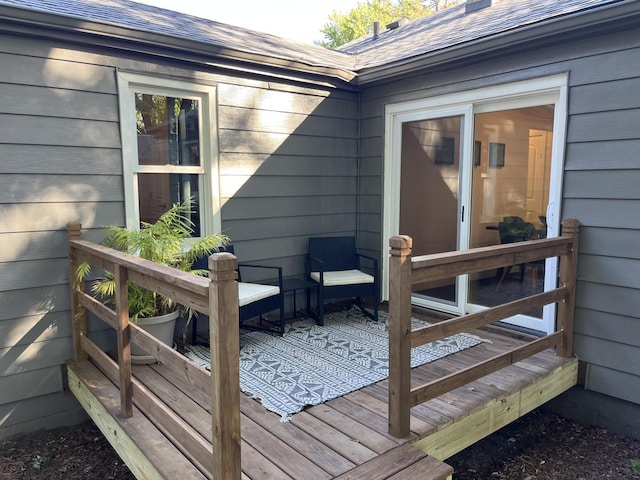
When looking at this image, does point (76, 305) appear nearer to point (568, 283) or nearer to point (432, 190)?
point (432, 190)

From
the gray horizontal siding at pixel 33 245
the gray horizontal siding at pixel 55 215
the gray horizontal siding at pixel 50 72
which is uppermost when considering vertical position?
the gray horizontal siding at pixel 50 72

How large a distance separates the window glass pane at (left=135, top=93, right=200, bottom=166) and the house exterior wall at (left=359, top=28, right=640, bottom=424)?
257 centimetres

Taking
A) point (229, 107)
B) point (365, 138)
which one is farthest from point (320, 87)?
point (229, 107)

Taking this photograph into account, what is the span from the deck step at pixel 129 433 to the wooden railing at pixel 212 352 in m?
0.07

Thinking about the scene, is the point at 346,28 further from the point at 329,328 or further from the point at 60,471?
the point at 60,471

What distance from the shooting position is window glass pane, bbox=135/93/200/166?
350 cm

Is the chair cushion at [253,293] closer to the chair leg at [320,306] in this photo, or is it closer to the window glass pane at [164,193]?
the chair leg at [320,306]

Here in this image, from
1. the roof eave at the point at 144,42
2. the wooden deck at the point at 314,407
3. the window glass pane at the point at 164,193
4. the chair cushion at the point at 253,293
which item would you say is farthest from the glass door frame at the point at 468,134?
the window glass pane at the point at 164,193

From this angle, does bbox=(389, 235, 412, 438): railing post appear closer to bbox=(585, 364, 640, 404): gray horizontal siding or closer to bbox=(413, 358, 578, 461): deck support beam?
bbox=(413, 358, 578, 461): deck support beam

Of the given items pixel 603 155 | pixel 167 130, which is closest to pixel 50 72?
pixel 167 130

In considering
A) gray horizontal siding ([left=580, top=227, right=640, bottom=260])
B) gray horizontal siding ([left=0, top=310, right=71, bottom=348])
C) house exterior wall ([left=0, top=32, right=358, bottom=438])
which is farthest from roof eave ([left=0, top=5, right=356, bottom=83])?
gray horizontal siding ([left=580, top=227, right=640, bottom=260])

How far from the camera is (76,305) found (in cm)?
316

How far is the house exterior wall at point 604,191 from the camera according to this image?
2971mm

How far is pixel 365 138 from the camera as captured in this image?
15.7 ft
